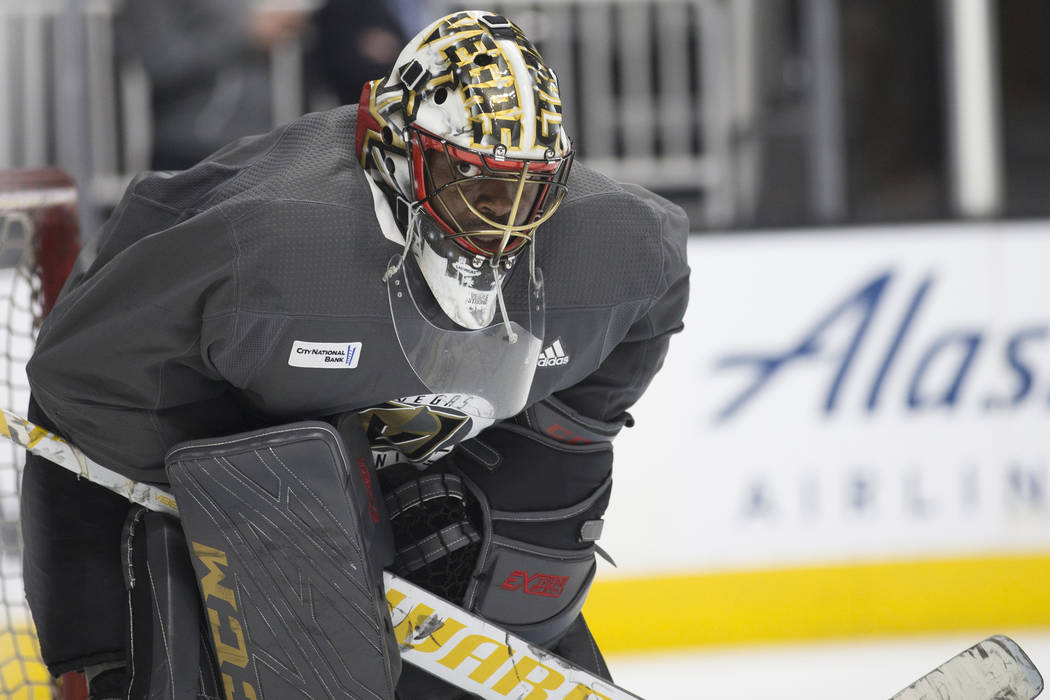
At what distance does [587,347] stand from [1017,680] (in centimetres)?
67

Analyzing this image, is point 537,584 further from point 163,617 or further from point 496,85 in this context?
point 496,85

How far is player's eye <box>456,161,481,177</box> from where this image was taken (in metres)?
1.35

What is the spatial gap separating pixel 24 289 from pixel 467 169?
31.8 inches

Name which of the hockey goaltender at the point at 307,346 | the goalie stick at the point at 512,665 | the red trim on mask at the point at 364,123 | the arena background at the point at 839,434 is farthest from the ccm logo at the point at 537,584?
the arena background at the point at 839,434

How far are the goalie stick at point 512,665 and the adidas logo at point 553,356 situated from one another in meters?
0.31

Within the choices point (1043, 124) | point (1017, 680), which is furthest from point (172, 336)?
point (1043, 124)

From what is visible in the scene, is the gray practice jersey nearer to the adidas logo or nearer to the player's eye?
the adidas logo

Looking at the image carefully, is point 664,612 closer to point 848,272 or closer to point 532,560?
point 848,272

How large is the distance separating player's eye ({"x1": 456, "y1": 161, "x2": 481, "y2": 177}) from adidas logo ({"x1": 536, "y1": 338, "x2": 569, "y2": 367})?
Answer: 0.26m

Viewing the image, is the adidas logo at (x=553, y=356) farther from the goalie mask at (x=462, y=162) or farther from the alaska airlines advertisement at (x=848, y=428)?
the alaska airlines advertisement at (x=848, y=428)

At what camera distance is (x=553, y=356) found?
153 centimetres

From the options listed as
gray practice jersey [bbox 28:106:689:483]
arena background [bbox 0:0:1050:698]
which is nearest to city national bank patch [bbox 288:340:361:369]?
gray practice jersey [bbox 28:106:689:483]

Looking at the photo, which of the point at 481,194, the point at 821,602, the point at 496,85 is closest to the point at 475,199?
the point at 481,194

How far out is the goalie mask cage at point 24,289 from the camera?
180 centimetres
